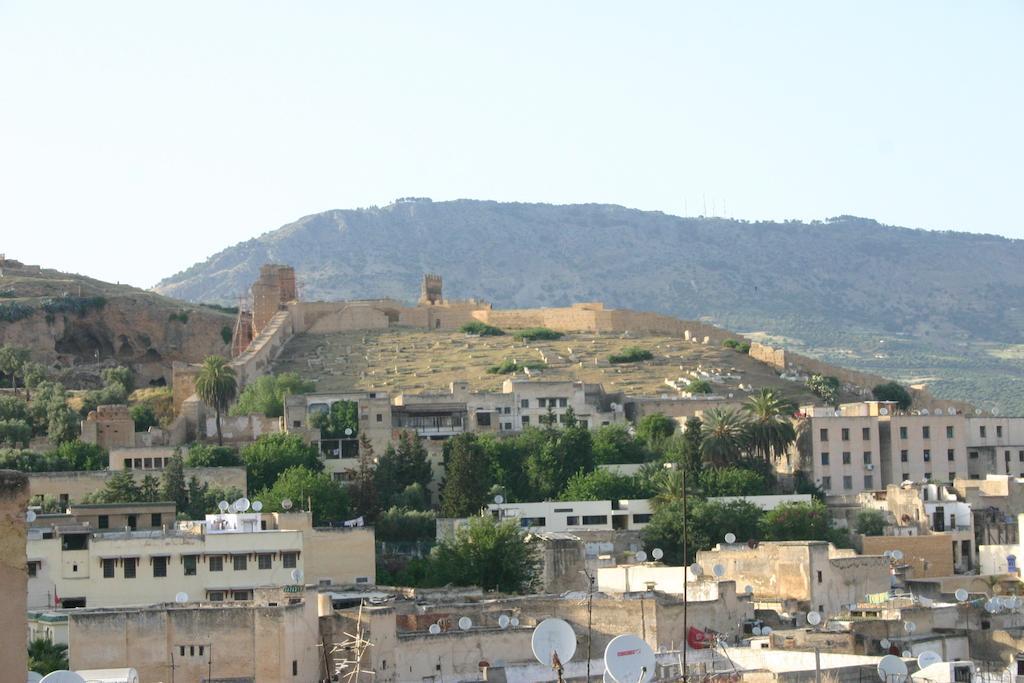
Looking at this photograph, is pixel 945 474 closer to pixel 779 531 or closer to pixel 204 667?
pixel 779 531

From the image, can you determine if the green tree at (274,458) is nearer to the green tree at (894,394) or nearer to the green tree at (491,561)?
the green tree at (491,561)

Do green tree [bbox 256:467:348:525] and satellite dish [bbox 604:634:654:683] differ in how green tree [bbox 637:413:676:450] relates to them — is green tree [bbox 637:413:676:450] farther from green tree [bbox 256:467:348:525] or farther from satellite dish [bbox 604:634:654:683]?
satellite dish [bbox 604:634:654:683]

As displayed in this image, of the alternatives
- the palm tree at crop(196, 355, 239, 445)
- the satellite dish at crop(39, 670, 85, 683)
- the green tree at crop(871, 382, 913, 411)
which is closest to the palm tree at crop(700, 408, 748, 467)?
the green tree at crop(871, 382, 913, 411)

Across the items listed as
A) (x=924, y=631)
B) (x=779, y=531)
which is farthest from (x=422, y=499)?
(x=924, y=631)

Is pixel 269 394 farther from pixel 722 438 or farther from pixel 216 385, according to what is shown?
pixel 722 438

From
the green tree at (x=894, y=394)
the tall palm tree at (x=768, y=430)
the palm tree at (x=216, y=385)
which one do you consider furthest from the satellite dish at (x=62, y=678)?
the green tree at (x=894, y=394)

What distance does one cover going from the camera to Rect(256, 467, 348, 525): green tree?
5659 centimetres

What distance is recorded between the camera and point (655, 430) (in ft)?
227

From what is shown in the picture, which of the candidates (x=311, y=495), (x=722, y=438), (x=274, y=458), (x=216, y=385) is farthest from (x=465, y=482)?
(x=216, y=385)

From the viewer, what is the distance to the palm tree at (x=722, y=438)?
6375 centimetres

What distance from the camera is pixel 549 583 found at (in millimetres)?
50375

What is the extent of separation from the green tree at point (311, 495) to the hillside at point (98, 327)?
24.9m

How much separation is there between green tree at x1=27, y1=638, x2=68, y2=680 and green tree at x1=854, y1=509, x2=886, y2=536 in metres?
25.8

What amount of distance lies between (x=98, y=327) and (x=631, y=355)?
20.4m
